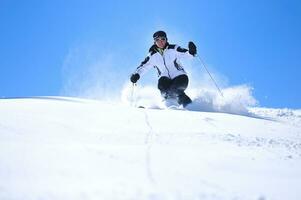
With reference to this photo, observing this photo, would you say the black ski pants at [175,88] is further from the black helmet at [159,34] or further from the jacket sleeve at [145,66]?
the black helmet at [159,34]

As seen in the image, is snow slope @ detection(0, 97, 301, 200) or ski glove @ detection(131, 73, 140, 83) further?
ski glove @ detection(131, 73, 140, 83)

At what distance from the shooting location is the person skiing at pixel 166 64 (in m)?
8.95

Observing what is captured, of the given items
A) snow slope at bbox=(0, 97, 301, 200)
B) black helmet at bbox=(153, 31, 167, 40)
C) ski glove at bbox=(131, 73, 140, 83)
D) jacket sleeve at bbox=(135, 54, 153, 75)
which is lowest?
snow slope at bbox=(0, 97, 301, 200)

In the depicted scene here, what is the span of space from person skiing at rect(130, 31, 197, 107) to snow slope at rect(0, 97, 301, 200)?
3.25 meters

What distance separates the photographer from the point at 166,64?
30.3 ft

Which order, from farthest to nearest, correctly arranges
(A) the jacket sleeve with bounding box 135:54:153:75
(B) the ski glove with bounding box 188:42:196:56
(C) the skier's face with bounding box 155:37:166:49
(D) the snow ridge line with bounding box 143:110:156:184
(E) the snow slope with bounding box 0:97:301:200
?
(A) the jacket sleeve with bounding box 135:54:153:75 → (B) the ski glove with bounding box 188:42:196:56 → (C) the skier's face with bounding box 155:37:166:49 → (D) the snow ridge line with bounding box 143:110:156:184 → (E) the snow slope with bounding box 0:97:301:200

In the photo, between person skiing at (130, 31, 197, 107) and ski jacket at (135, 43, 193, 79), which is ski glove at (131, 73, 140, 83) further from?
ski jacket at (135, 43, 193, 79)

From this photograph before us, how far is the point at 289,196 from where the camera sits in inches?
115

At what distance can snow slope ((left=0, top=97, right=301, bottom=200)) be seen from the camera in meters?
2.81

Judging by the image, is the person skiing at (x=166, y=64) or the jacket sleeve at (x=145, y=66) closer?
the person skiing at (x=166, y=64)

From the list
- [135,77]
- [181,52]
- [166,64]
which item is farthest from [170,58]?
[135,77]

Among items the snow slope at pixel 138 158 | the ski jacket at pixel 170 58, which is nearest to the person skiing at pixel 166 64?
the ski jacket at pixel 170 58

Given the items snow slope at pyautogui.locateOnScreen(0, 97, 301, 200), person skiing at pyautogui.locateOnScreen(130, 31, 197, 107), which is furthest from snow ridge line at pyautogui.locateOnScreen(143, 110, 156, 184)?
person skiing at pyautogui.locateOnScreen(130, 31, 197, 107)

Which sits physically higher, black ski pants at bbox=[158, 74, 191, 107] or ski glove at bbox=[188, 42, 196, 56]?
ski glove at bbox=[188, 42, 196, 56]
